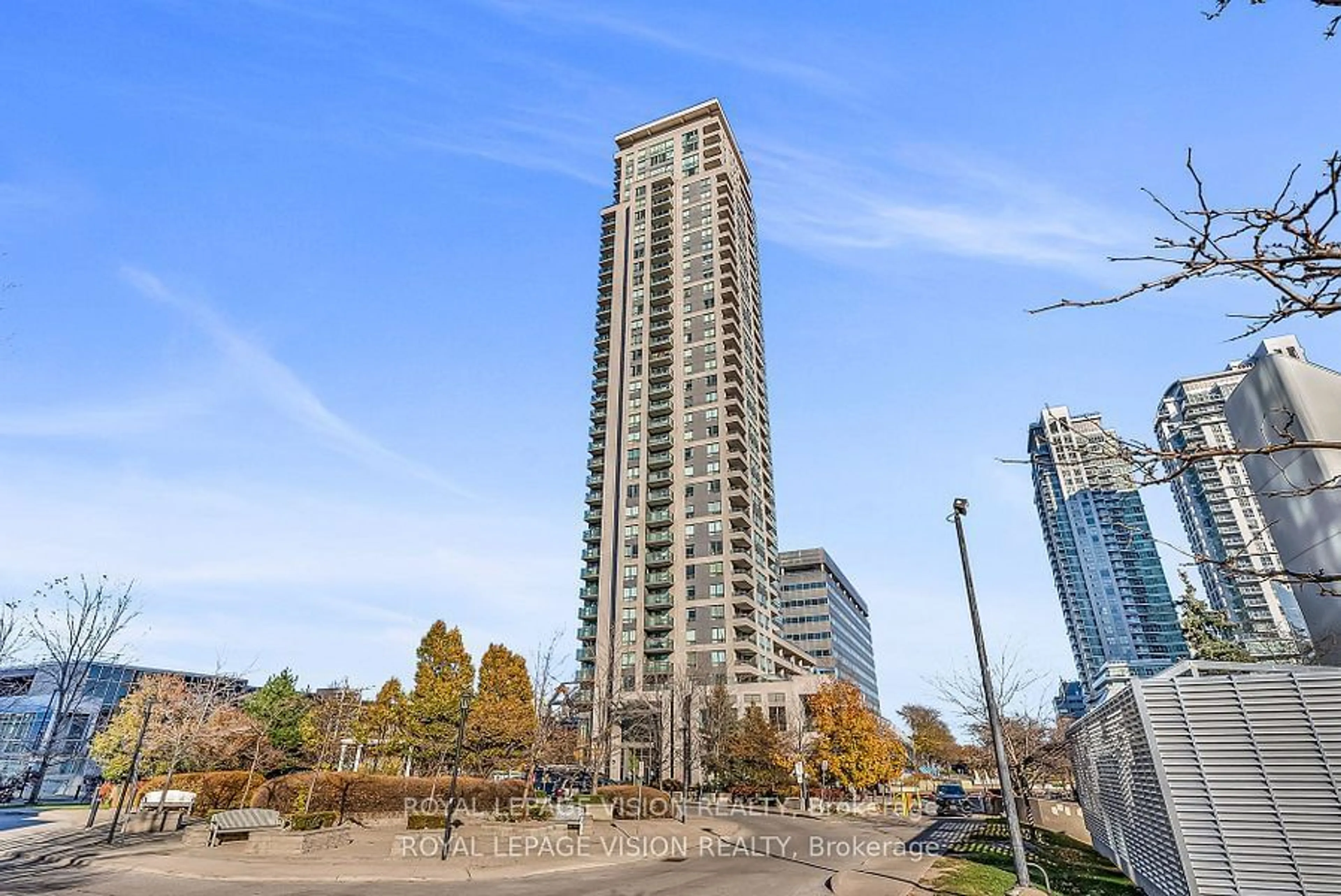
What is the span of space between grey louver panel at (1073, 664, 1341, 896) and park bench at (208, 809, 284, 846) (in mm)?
24268

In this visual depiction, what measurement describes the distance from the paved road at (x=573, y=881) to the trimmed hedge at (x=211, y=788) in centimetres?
895

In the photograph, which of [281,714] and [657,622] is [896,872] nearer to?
[281,714]

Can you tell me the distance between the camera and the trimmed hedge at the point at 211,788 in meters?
30.0

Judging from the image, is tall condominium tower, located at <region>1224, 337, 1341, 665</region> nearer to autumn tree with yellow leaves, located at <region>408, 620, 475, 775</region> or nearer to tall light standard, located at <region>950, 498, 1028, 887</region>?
tall light standard, located at <region>950, 498, 1028, 887</region>

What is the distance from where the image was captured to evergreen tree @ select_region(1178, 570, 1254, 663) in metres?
42.0

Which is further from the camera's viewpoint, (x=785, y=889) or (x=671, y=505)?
(x=671, y=505)

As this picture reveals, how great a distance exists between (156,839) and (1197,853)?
3059 centimetres

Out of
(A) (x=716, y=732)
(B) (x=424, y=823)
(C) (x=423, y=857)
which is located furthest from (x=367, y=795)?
(A) (x=716, y=732)

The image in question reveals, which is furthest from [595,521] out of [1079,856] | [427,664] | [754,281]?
[1079,856]

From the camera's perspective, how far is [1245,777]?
9961 mm

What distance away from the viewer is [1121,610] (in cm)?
18625

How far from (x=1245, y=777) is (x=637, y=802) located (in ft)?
98.4

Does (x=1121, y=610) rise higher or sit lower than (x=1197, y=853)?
higher

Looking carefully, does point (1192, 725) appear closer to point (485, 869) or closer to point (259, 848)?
point (485, 869)
